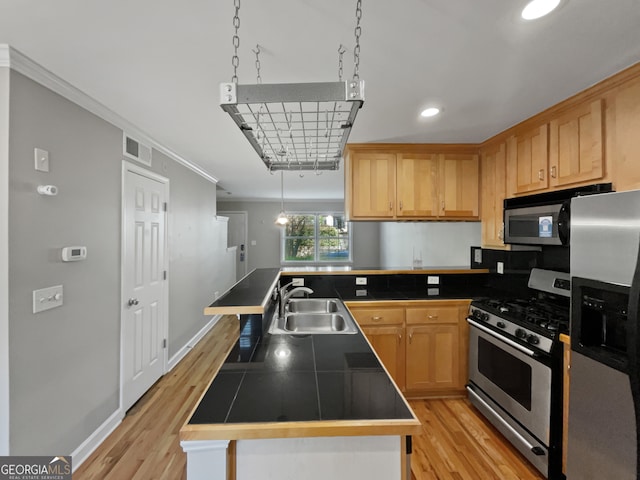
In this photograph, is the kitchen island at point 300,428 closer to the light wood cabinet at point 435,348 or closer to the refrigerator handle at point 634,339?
the refrigerator handle at point 634,339

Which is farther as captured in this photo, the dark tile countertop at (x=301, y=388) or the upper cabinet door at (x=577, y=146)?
the upper cabinet door at (x=577, y=146)

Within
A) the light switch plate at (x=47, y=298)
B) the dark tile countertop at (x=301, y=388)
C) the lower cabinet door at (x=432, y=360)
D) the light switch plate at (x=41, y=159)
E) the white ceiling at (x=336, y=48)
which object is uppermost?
the white ceiling at (x=336, y=48)

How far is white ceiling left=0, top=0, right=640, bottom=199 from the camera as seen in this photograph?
1171 mm


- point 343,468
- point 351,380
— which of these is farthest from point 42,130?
point 343,468

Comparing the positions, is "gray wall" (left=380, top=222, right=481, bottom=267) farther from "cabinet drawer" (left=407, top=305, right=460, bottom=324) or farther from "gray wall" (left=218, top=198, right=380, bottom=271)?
→ "gray wall" (left=218, top=198, right=380, bottom=271)

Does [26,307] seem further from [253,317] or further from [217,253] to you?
[217,253]

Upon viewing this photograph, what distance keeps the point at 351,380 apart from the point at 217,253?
4318 mm

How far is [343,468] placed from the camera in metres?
1.01

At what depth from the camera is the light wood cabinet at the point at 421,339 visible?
2639mm

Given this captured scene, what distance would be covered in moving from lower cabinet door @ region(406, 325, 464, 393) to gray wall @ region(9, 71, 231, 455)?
8.16 feet

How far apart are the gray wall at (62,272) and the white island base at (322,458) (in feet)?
4.69

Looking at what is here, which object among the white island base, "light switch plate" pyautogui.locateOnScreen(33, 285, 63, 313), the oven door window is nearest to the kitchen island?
the white island base

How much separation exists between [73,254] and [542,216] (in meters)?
3.16

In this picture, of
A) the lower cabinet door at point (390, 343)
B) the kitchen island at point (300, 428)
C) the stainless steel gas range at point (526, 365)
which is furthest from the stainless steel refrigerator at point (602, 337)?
the lower cabinet door at point (390, 343)
